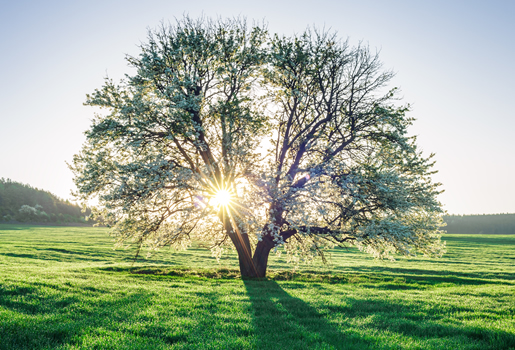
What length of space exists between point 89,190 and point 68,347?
39.2ft

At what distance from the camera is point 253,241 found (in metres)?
21.9

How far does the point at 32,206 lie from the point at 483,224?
176641mm

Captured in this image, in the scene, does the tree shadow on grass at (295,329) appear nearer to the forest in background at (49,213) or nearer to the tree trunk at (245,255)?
the tree trunk at (245,255)

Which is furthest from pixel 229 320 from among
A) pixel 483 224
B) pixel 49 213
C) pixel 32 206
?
pixel 483 224

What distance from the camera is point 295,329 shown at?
802cm

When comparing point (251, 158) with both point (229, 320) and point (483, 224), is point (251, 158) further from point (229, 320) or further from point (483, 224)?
point (483, 224)

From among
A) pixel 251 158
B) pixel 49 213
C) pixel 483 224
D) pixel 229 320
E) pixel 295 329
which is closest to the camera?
pixel 295 329

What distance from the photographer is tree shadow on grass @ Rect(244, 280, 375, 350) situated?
6.89m

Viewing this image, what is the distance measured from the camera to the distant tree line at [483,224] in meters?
114

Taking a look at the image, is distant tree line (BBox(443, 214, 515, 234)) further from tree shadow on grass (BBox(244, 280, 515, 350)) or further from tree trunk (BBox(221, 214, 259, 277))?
tree shadow on grass (BBox(244, 280, 515, 350))

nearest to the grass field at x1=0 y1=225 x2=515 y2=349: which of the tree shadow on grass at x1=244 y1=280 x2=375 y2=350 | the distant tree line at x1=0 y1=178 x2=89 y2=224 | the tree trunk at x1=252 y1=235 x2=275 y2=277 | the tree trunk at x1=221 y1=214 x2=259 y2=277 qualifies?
the tree shadow on grass at x1=244 y1=280 x2=375 y2=350

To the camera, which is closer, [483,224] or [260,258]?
[260,258]

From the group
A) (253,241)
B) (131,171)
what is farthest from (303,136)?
(131,171)

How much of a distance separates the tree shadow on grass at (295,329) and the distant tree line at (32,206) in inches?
4224
